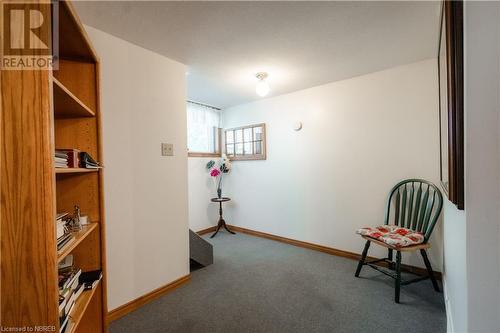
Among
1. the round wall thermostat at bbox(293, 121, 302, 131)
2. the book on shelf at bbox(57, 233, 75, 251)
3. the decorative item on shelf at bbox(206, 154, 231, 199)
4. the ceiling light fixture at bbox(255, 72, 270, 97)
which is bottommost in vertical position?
the book on shelf at bbox(57, 233, 75, 251)

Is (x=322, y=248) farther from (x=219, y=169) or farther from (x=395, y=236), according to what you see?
(x=219, y=169)

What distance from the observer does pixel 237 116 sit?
12.4 ft

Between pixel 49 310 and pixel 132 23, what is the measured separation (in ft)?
5.57

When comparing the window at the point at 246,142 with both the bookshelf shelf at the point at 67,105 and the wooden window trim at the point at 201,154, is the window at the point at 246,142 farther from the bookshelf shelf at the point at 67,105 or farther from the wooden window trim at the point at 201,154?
the bookshelf shelf at the point at 67,105

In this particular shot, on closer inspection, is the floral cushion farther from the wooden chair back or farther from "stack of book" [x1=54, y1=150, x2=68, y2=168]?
"stack of book" [x1=54, y1=150, x2=68, y2=168]

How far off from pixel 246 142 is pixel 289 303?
2.48 m

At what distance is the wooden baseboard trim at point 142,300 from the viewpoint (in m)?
1.64

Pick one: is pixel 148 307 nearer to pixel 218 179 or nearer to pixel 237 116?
pixel 218 179

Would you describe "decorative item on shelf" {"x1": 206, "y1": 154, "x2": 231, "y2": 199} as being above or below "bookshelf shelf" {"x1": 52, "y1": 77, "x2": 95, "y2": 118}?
below

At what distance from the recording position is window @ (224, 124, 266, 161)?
347cm

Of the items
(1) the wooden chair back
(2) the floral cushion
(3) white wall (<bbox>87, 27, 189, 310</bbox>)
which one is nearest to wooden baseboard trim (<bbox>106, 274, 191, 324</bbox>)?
(3) white wall (<bbox>87, 27, 189, 310</bbox>)

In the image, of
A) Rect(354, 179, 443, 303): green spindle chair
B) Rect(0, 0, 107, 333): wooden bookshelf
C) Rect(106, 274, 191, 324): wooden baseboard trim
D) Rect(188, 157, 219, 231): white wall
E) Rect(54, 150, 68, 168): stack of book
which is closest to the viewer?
Rect(0, 0, 107, 333): wooden bookshelf

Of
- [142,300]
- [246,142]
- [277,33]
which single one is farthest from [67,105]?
[246,142]

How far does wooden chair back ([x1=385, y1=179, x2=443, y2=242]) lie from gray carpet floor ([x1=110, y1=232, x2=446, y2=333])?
56cm
